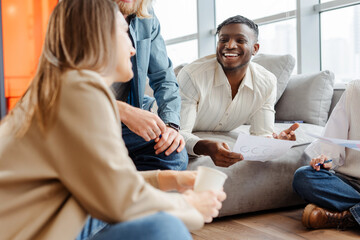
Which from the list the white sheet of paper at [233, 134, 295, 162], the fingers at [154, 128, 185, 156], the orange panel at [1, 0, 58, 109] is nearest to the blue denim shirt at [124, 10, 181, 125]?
the fingers at [154, 128, 185, 156]

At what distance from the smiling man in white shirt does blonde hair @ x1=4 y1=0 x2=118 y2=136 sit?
1.35m

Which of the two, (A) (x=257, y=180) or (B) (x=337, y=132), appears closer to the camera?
(B) (x=337, y=132)

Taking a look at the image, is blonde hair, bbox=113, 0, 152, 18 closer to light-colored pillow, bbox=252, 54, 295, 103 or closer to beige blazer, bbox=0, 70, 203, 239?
beige blazer, bbox=0, 70, 203, 239

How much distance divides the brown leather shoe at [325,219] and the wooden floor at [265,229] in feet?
0.10

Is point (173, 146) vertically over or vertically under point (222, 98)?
under

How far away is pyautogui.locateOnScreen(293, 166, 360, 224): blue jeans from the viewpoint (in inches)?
76.8

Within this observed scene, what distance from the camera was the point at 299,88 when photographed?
2.81 metres

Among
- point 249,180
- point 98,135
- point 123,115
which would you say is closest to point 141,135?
point 123,115

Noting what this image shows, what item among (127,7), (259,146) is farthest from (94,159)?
(259,146)

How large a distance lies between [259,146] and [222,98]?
20.4 inches

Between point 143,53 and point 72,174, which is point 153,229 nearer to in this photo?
point 72,174

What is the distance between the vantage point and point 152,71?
1763 millimetres

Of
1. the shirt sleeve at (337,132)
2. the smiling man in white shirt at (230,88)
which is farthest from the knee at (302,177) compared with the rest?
the smiling man in white shirt at (230,88)

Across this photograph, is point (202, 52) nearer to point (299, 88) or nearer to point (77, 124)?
point (299, 88)
